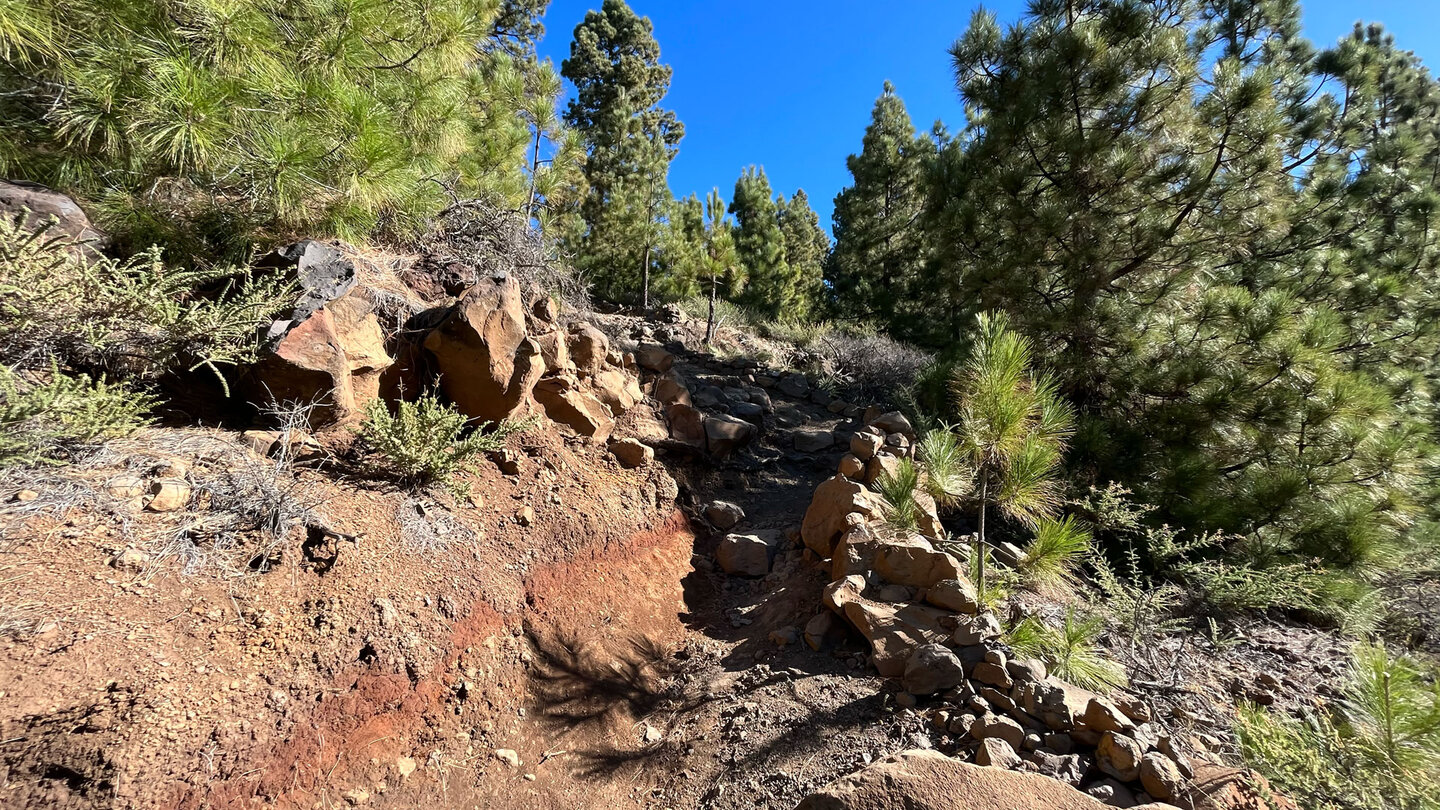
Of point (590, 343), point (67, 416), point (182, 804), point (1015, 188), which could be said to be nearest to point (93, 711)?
point (182, 804)


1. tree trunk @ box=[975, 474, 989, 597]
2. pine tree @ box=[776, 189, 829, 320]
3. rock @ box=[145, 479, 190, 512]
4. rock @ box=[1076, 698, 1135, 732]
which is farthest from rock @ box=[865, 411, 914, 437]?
pine tree @ box=[776, 189, 829, 320]

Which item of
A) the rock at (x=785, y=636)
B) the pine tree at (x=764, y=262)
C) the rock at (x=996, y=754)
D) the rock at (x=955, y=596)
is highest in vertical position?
the pine tree at (x=764, y=262)

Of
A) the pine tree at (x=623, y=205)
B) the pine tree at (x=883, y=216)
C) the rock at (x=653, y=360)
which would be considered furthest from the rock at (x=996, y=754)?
the pine tree at (x=623, y=205)

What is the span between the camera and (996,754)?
2.09 m

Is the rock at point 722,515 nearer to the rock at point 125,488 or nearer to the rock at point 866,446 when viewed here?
the rock at point 866,446

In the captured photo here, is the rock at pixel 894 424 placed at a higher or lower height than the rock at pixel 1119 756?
higher

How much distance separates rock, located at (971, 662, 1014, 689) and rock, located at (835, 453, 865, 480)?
76.8 inches

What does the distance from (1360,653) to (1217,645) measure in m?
1.37

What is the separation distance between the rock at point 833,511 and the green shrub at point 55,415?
150 inches

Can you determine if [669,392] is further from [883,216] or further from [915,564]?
[883,216]

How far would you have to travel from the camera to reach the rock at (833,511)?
12.7 ft

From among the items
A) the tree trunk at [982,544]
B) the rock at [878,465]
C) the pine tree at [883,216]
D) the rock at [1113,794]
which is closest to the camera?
the rock at [1113,794]

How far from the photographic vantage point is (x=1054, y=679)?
2.41m

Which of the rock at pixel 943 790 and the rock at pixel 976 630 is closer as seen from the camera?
the rock at pixel 943 790
